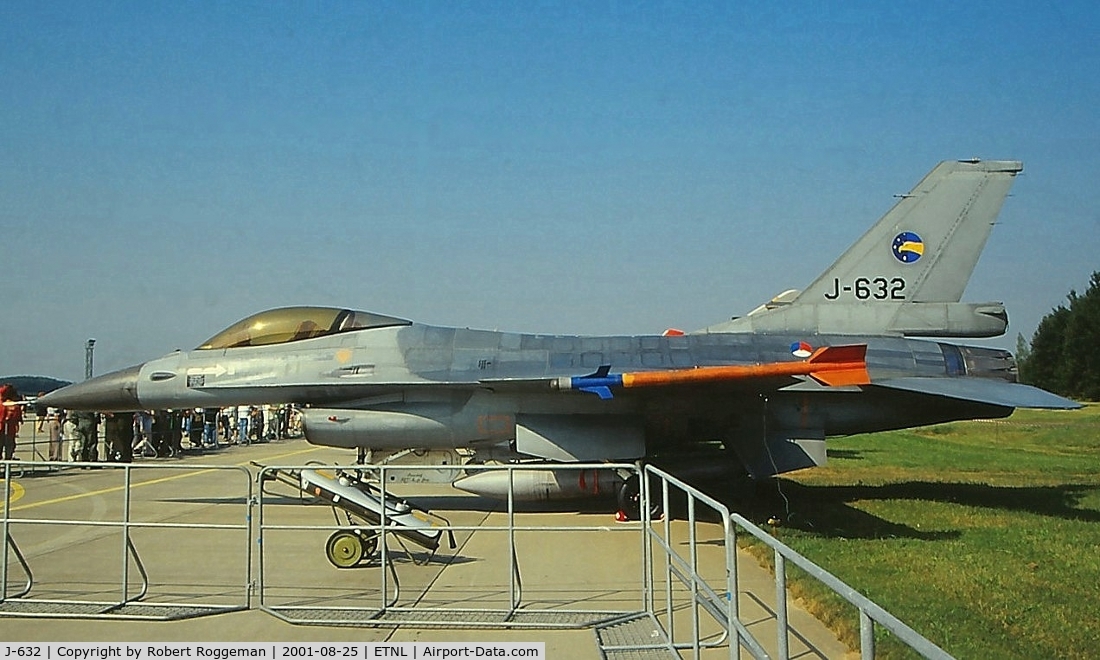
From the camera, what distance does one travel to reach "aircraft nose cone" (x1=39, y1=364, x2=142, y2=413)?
12.2 m

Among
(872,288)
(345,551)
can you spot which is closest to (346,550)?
(345,551)

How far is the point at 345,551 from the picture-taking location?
830 cm

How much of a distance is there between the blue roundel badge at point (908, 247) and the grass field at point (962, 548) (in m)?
3.64

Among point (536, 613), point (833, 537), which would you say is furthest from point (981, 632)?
point (833, 537)

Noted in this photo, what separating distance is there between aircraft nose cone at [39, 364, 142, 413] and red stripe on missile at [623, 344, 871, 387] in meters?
7.05

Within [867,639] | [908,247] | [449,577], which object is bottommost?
[449,577]

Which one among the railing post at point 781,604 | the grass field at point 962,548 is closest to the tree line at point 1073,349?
the grass field at point 962,548

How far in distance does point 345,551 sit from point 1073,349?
7441 cm

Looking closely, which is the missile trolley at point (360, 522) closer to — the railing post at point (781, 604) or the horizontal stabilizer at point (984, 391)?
the railing post at point (781, 604)

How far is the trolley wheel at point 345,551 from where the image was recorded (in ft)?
27.1

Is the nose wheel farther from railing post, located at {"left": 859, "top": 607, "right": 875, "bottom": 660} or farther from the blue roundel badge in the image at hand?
the blue roundel badge

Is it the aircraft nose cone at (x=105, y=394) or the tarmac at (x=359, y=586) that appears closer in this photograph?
→ the tarmac at (x=359, y=586)

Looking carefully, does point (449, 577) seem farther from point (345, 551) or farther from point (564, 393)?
point (564, 393)

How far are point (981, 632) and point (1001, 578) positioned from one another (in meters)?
2.11
